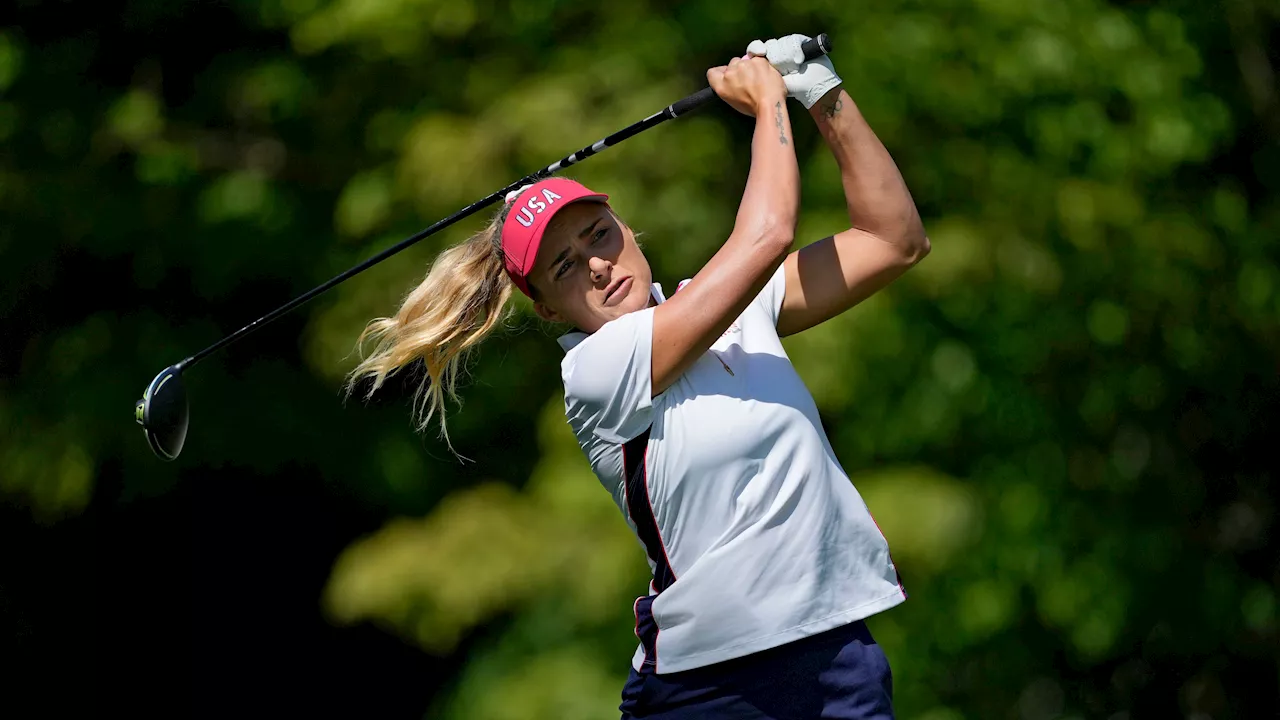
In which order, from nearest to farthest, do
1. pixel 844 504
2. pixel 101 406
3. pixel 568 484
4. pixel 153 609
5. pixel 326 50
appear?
pixel 844 504 → pixel 568 484 → pixel 326 50 → pixel 101 406 → pixel 153 609

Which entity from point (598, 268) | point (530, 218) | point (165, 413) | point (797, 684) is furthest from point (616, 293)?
point (165, 413)

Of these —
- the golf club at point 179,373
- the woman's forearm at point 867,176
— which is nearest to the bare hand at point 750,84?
the woman's forearm at point 867,176

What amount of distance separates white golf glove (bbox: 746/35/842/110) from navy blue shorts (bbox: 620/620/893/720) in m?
0.94

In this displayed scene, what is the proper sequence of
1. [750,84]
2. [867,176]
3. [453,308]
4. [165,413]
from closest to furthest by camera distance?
[750,84], [867,176], [453,308], [165,413]

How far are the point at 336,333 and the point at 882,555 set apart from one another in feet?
11.1

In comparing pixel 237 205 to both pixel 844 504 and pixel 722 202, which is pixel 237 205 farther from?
pixel 844 504

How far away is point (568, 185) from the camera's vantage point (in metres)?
2.79

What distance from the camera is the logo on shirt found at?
109 inches

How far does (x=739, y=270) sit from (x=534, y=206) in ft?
1.44

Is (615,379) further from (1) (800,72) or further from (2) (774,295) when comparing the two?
(1) (800,72)

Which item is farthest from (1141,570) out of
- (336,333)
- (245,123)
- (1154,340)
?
(245,123)

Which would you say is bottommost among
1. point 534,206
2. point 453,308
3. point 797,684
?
point 797,684

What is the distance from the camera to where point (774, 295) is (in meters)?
2.91

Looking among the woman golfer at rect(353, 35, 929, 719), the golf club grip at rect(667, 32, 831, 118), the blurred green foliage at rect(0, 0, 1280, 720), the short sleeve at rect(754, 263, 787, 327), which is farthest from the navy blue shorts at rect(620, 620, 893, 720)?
the blurred green foliage at rect(0, 0, 1280, 720)
